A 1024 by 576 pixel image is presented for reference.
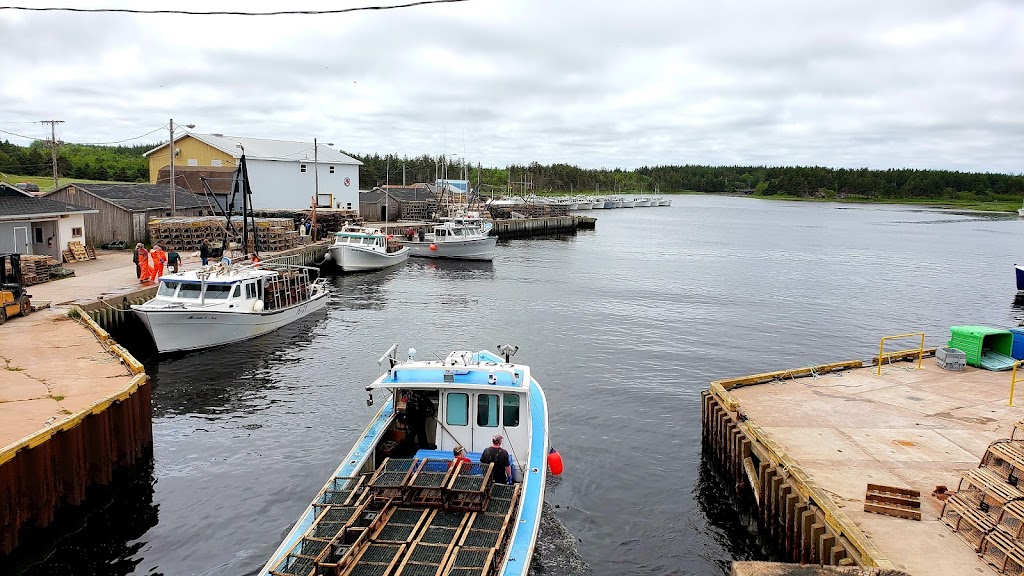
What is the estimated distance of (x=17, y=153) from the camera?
94.1m

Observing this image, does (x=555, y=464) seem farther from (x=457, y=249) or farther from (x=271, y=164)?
(x=271, y=164)

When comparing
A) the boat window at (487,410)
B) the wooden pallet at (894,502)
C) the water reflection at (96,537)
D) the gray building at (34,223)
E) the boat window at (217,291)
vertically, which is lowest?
the water reflection at (96,537)

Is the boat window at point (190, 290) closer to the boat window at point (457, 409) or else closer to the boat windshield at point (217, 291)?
the boat windshield at point (217, 291)

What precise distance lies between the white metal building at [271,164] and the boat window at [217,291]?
114 feet

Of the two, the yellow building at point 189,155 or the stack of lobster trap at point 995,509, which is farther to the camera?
→ the yellow building at point 189,155

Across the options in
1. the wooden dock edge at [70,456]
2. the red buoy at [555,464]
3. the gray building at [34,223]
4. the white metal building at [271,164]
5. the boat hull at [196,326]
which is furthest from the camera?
the white metal building at [271,164]

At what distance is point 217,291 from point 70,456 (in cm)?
1649

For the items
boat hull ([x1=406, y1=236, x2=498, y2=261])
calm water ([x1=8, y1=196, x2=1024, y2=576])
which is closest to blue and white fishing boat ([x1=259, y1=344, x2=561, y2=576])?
calm water ([x1=8, y1=196, x2=1024, y2=576])

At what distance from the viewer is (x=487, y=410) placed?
1497 centimetres

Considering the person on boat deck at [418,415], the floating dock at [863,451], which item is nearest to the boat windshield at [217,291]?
the person on boat deck at [418,415]

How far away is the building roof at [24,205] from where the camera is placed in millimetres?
33781

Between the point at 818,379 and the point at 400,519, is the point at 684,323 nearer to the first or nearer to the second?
the point at 818,379

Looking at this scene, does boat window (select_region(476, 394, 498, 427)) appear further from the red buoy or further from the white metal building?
the white metal building

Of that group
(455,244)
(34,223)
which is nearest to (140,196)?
(34,223)
